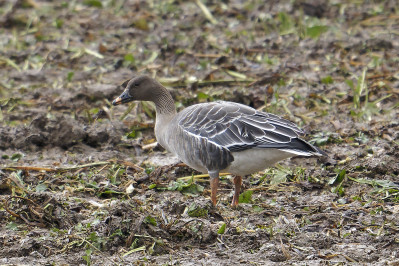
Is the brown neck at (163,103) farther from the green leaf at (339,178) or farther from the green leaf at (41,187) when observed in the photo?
the green leaf at (339,178)

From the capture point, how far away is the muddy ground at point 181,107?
6.47m

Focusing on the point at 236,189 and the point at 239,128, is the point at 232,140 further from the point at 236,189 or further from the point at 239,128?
the point at 236,189

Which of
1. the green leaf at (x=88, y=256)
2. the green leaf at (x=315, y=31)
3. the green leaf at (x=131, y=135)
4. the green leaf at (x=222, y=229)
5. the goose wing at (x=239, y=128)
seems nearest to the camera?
the green leaf at (x=88, y=256)

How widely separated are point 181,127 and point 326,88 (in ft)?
12.4

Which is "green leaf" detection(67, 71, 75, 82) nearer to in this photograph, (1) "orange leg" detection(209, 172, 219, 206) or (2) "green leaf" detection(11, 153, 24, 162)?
(2) "green leaf" detection(11, 153, 24, 162)

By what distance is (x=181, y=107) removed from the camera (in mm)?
10469

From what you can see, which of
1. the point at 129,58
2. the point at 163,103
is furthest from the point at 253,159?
the point at 129,58

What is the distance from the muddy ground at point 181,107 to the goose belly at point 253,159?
0.34 metres

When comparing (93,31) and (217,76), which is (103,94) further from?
(93,31)

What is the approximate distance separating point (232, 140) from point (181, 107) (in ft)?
9.80

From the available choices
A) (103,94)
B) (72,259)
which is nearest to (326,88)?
(103,94)

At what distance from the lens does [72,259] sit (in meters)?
6.17

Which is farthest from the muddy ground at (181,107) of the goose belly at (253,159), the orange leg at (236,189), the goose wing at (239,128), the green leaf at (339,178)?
the goose wing at (239,128)

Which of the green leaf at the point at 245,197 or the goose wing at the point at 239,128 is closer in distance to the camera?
the goose wing at the point at 239,128
